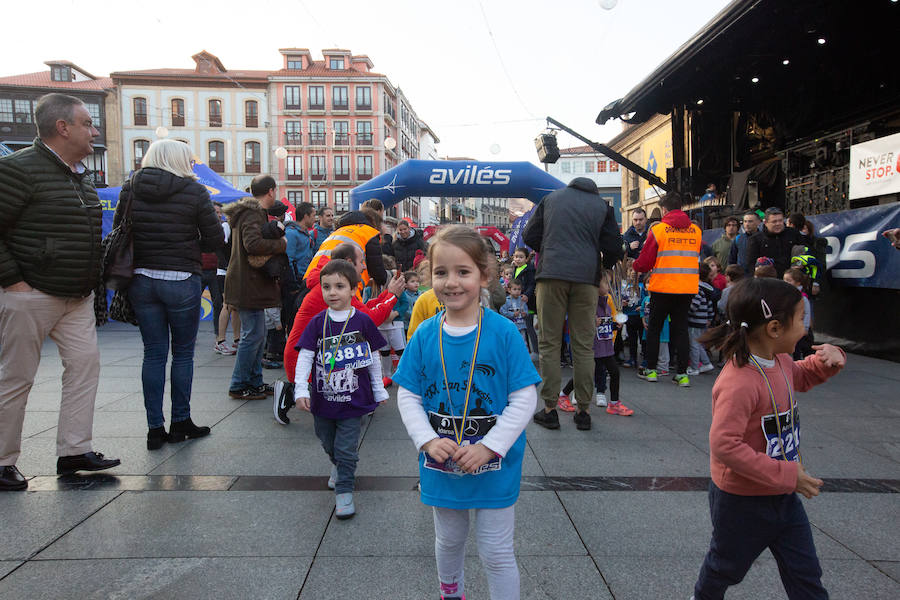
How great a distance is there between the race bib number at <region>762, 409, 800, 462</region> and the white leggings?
853 mm

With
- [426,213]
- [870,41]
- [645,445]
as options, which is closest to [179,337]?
[645,445]

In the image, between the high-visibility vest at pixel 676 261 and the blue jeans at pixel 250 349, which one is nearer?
the blue jeans at pixel 250 349

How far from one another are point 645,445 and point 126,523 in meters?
3.18

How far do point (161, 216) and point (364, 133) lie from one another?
55697mm

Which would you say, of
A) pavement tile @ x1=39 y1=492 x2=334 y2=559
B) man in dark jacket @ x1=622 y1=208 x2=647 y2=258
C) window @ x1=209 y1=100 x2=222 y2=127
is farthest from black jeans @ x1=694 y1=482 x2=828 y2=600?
window @ x1=209 y1=100 x2=222 y2=127

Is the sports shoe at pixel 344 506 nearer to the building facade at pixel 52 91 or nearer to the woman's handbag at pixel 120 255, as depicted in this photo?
the woman's handbag at pixel 120 255

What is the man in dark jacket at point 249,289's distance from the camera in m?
5.07

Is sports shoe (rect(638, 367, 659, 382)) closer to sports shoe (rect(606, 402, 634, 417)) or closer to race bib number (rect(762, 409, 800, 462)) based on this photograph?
sports shoe (rect(606, 402, 634, 417))

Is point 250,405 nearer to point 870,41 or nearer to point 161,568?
point 161,568

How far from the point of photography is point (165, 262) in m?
3.73

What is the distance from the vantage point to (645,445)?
393 cm

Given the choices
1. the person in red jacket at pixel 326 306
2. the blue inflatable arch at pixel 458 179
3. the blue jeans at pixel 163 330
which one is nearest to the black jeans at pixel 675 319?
the person in red jacket at pixel 326 306

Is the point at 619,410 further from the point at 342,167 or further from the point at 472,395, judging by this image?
the point at 342,167

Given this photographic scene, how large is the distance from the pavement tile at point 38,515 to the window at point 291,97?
184 feet
